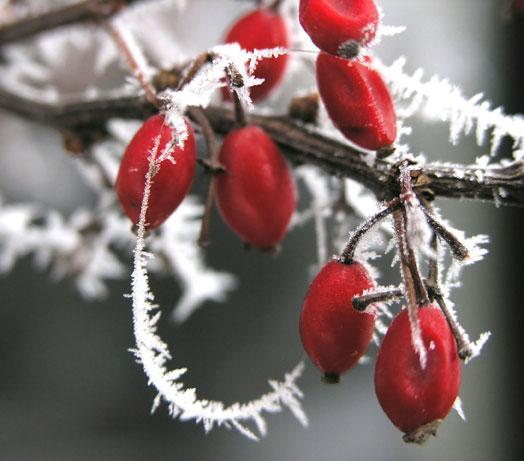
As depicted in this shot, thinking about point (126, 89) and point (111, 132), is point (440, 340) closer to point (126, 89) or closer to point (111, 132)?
point (126, 89)

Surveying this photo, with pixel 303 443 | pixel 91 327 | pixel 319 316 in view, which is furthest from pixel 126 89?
pixel 303 443

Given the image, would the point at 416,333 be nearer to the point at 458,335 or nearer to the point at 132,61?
the point at 458,335

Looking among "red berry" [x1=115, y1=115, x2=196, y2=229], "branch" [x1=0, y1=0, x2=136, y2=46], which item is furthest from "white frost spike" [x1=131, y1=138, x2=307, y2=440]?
"branch" [x1=0, y1=0, x2=136, y2=46]

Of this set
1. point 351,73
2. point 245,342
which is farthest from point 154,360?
point 245,342

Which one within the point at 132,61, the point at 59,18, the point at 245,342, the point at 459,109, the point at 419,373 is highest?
the point at 245,342

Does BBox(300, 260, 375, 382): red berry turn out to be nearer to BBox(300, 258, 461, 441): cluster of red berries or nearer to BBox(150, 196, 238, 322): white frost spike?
BBox(300, 258, 461, 441): cluster of red berries

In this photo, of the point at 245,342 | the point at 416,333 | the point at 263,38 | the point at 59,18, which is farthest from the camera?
the point at 245,342

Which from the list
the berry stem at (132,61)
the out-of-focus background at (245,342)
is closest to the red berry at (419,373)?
the berry stem at (132,61)

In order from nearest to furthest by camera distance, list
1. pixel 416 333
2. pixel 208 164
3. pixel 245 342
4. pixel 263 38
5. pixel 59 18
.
Result: pixel 416 333 → pixel 208 164 → pixel 263 38 → pixel 59 18 → pixel 245 342
